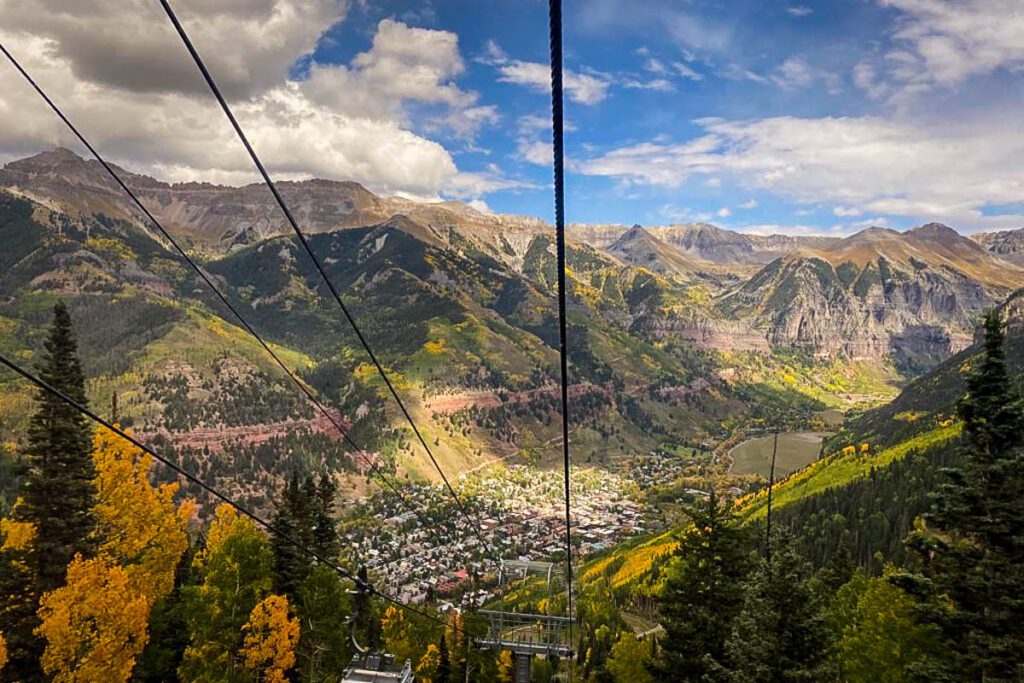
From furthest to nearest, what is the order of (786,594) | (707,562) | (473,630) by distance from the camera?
(473,630), (707,562), (786,594)

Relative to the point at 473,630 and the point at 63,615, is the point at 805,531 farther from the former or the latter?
the point at 63,615

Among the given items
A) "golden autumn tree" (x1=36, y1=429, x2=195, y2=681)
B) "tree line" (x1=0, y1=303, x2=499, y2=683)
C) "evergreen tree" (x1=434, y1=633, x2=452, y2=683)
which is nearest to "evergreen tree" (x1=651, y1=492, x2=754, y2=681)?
"tree line" (x1=0, y1=303, x2=499, y2=683)

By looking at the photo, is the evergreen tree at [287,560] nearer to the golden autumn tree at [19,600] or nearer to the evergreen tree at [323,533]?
the evergreen tree at [323,533]

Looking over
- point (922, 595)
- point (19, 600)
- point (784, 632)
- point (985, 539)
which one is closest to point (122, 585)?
point (19, 600)

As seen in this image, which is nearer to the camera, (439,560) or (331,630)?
(331,630)

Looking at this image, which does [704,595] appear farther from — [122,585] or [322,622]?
[122,585]

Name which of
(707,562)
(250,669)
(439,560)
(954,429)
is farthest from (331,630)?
(954,429)

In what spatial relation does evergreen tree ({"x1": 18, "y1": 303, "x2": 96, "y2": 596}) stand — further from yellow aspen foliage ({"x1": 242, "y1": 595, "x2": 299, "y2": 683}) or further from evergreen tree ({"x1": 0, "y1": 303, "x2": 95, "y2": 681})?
yellow aspen foliage ({"x1": 242, "y1": 595, "x2": 299, "y2": 683})
